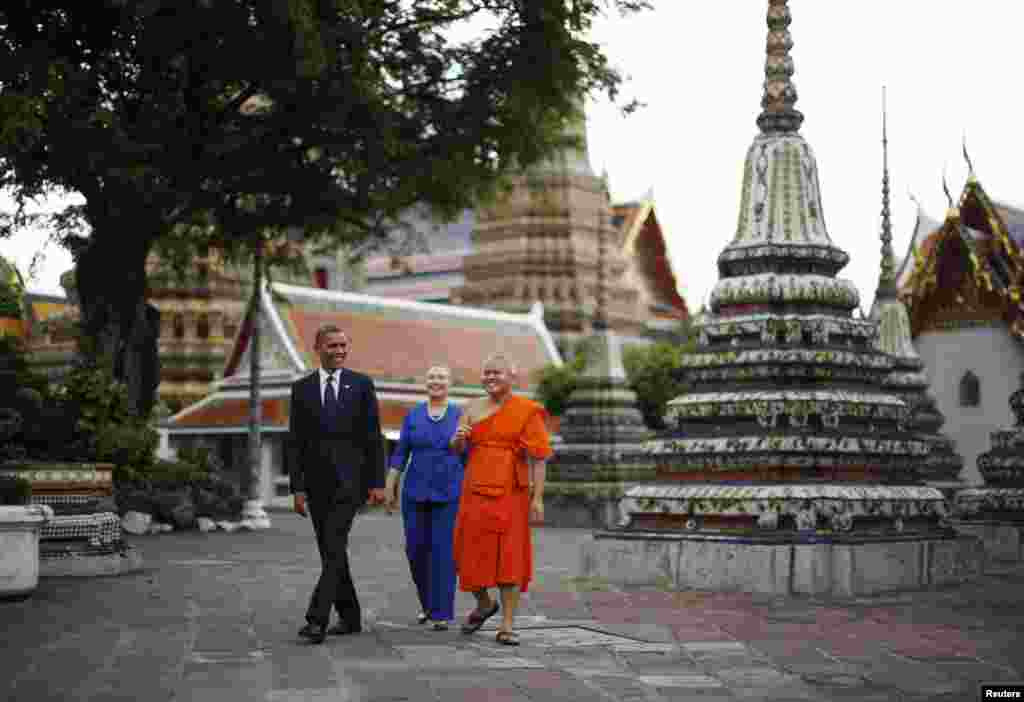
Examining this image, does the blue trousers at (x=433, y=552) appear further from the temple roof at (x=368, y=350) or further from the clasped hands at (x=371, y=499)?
the temple roof at (x=368, y=350)

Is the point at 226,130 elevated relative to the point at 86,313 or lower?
elevated

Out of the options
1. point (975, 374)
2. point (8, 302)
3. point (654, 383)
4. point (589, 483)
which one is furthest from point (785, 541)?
point (654, 383)

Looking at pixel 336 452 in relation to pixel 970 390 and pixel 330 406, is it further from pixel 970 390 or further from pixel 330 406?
pixel 970 390

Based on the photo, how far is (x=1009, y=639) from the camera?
28.3 feet

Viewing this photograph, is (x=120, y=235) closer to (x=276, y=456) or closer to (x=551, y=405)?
(x=276, y=456)

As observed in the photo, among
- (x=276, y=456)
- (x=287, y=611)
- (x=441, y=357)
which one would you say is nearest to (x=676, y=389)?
(x=441, y=357)

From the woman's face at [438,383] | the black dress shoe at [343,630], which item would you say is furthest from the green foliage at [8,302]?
the black dress shoe at [343,630]

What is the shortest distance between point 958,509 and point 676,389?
889 inches

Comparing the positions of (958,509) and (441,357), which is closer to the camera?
(958,509)

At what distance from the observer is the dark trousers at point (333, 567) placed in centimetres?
823

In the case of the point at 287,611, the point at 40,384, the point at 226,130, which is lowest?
the point at 287,611

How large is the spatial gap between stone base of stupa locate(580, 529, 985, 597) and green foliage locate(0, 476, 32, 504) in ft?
15.1

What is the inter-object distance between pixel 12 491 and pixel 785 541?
5.67m

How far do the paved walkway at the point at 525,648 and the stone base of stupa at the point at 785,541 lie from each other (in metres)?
0.41
